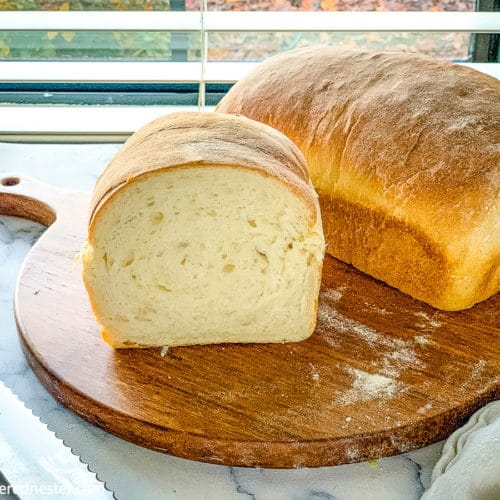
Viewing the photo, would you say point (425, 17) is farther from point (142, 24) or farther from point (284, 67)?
point (142, 24)

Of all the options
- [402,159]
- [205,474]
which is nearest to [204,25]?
[402,159]

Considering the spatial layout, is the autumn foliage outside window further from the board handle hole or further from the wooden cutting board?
the wooden cutting board

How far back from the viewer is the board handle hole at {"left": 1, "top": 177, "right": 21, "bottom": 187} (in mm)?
2344

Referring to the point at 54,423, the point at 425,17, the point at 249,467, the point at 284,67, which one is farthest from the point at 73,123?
the point at 249,467

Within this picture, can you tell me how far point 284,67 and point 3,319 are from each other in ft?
3.46

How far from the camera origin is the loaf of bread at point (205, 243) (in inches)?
65.2

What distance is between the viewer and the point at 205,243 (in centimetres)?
172

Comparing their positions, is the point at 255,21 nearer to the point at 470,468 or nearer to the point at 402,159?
the point at 402,159

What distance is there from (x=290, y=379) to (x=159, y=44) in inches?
64.4

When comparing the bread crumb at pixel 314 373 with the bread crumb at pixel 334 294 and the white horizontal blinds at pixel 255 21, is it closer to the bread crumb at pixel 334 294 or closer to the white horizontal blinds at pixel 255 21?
the bread crumb at pixel 334 294

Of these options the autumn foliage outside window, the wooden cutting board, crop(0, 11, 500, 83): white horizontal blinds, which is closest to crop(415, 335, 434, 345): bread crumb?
the wooden cutting board

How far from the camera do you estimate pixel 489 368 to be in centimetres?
170

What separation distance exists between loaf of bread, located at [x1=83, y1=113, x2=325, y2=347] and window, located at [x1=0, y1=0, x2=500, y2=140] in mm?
950

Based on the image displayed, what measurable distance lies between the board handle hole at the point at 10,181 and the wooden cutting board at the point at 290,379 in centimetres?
46
